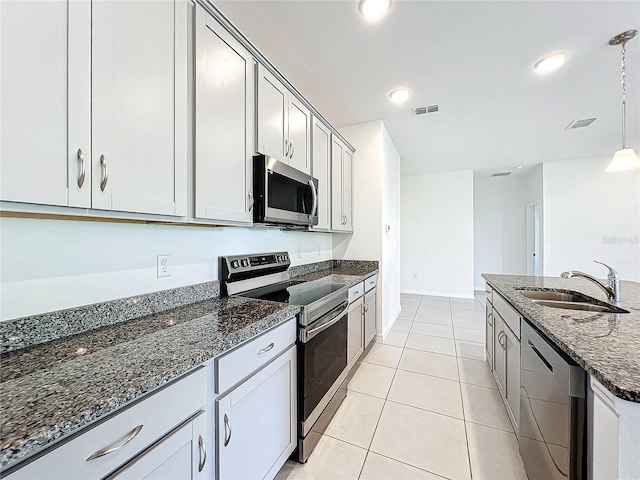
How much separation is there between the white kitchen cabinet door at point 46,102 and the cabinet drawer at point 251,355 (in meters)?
0.71

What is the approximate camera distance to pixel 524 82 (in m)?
2.38

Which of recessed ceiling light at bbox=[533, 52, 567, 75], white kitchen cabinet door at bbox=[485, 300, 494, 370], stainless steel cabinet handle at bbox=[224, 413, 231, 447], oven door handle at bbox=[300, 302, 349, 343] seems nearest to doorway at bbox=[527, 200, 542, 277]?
white kitchen cabinet door at bbox=[485, 300, 494, 370]

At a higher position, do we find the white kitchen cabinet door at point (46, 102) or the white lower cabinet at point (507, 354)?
the white kitchen cabinet door at point (46, 102)

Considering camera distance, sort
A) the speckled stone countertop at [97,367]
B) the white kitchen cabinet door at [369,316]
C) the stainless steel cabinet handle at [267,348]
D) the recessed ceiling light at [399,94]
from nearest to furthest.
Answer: the speckled stone countertop at [97,367] < the stainless steel cabinet handle at [267,348] < the recessed ceiling light at [399,94] < the white kitchen cabinet door at [369,316]

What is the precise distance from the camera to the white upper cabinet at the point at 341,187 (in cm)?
277

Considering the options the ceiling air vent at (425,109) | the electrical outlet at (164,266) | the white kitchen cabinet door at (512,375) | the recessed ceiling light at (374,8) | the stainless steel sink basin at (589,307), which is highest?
the ceiling air vent at (425,109)

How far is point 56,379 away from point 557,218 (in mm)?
6781

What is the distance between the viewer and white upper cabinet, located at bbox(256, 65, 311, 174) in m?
1.65

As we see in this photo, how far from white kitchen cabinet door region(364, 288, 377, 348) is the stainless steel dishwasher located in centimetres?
138

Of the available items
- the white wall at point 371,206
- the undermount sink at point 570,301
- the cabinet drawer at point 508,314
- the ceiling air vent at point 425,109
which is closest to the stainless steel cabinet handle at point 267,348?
the cabinet drawer at point 508,314

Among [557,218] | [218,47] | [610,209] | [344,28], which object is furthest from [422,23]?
[610,209]

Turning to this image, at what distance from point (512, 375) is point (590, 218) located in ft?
16.4

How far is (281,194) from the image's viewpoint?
1793 millimetres

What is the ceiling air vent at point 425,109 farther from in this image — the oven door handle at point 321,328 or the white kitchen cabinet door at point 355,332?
the oven door handle at point 321,328
